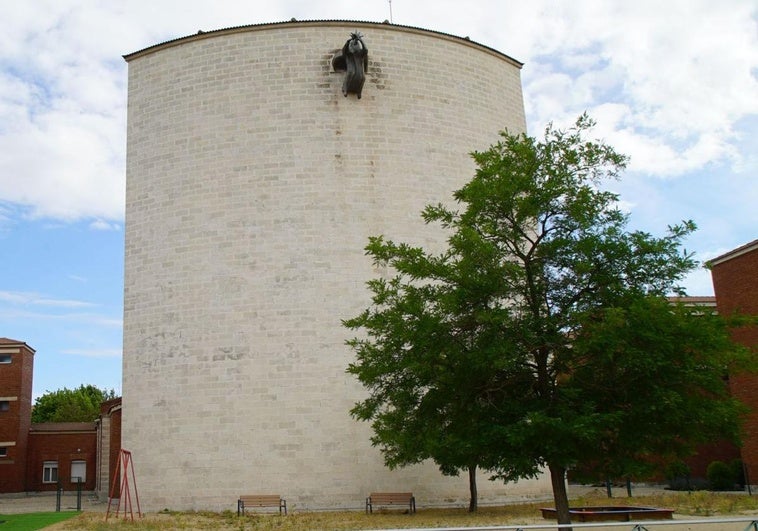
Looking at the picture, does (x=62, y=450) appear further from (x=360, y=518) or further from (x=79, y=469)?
(x=360, y=518)

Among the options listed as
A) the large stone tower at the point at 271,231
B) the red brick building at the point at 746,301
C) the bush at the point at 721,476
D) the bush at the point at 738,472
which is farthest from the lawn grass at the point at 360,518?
the bush at the point at 738,472

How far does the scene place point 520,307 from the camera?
46.5 ft

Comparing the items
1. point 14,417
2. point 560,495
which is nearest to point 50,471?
point 14,417

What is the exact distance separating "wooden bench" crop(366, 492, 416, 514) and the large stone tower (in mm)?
404

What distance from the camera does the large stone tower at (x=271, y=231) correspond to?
2216cm

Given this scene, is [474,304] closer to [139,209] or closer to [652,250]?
[652,250]

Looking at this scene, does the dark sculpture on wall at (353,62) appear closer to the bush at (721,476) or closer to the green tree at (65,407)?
the bush at (721,476)

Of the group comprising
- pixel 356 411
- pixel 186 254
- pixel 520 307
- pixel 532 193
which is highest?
pixel 186 254

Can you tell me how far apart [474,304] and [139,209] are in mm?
14548

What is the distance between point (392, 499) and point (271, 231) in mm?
8583

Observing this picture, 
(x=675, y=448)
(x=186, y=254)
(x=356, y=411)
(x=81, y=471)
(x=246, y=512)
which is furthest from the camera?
→ (x=81, y=471)

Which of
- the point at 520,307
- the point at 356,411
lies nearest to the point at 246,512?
the point at 356,411

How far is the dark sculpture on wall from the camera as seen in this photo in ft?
77.4

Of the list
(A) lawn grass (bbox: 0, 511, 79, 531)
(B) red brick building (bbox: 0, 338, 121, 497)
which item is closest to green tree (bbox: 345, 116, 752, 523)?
(A) lawn grass (bbox: 0, 511, 79, 531)
